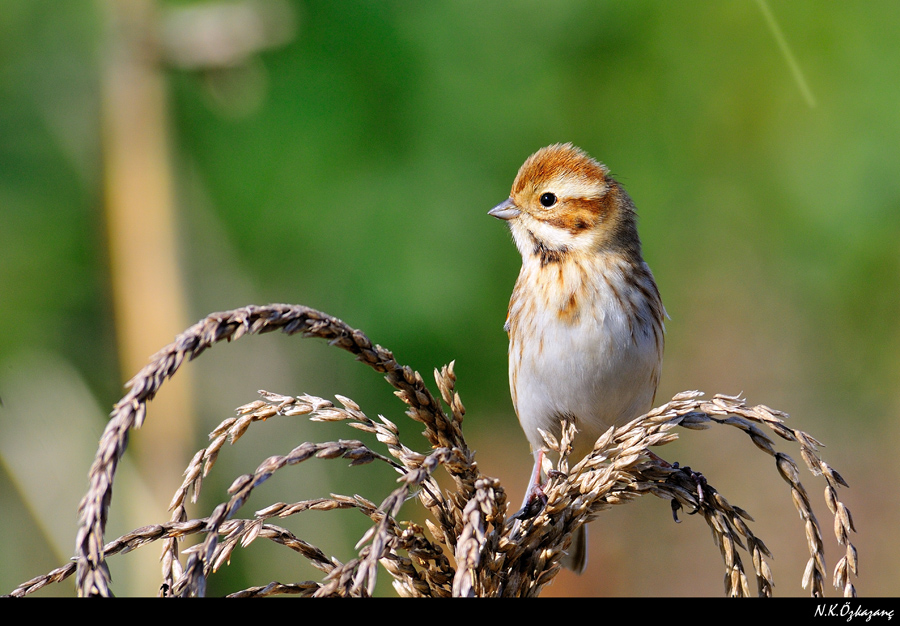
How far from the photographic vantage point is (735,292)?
536 centimetres

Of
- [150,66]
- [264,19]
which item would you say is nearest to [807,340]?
[264,19]

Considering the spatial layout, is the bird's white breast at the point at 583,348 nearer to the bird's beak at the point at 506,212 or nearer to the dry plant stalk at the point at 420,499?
the bird's beak at the point at 506,212

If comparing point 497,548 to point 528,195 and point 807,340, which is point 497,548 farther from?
point 807,340

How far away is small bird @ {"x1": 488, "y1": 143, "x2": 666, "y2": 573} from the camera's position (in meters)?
2.86

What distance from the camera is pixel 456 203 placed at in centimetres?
480

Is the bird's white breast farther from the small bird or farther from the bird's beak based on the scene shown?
the bird's beak

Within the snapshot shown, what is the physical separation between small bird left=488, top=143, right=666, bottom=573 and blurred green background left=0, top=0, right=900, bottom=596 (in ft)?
4.58

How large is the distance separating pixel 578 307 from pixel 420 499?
4.59ft

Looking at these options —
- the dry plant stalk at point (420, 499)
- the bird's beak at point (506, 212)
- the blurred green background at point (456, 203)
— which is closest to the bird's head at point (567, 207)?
the bird's beak at point (506, 212)

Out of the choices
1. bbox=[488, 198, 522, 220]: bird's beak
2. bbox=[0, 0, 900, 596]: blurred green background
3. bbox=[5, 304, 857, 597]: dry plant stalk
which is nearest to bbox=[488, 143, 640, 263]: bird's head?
bbox=[488, 198, 522, 220]: bird's beak

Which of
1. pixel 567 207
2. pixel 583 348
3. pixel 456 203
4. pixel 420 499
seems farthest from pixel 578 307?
pixel 456 203

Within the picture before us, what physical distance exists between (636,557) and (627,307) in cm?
254

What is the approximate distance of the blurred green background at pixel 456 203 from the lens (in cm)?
403

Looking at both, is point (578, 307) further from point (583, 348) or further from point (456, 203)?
point (456, 203)
